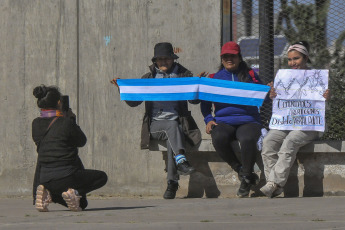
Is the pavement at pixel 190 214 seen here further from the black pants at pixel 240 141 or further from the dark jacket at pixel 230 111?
the dark jacket at pixel 230 111

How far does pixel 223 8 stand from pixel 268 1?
1.71 feet

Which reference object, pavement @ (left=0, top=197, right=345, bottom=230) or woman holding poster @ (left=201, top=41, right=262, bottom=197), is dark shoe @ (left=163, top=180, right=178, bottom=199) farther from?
woman holding poster @ (left=201, top=41, right=262, bottom=197)

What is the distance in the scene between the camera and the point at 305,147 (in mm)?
8789

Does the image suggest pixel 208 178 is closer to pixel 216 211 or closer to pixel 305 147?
pixel 305 147

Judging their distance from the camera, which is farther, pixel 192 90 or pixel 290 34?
pixel 290 34

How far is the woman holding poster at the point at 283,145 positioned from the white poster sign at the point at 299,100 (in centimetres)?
4

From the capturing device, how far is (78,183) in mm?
7711

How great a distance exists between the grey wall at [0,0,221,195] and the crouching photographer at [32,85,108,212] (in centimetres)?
191

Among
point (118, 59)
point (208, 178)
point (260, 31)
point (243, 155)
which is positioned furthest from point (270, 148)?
point (118, 59)

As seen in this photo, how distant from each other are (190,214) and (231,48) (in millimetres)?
2421

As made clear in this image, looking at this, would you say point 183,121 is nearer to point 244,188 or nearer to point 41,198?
point 244,188

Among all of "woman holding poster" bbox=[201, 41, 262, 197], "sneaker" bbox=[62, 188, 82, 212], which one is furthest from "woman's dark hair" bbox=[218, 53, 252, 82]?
"sneaker" bbox=[62, 188, 82, 212]

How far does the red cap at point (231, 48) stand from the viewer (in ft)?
29.3

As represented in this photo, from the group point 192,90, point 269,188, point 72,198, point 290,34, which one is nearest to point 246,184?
point 269,188
